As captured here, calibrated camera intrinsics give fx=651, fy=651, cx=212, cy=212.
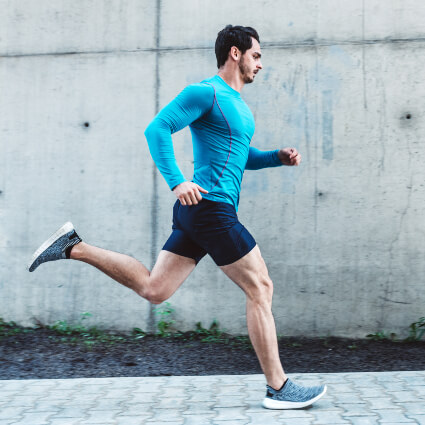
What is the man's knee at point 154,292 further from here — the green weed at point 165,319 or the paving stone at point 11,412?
the green weed at point 165,319

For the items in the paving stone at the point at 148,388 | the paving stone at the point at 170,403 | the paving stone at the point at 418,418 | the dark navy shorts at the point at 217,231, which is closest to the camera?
the paving stone at the point at 418,418

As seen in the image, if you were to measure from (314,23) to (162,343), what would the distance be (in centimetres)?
282

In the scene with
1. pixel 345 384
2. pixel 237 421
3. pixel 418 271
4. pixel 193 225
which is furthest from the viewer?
pixel 418 271

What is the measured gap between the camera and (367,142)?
515 centimetres

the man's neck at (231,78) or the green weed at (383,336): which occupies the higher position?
the man's neck at (231,78)

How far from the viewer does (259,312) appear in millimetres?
3355

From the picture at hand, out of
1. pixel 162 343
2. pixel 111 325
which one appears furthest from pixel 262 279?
pixel 111 325

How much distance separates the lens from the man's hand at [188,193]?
3.18m

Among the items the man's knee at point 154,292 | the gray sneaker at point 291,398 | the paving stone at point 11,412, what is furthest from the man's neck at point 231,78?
the paving stone at point 11,412

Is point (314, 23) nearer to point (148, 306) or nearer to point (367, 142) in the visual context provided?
point (367, 142)

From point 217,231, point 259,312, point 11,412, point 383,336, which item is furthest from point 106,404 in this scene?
point 383,336

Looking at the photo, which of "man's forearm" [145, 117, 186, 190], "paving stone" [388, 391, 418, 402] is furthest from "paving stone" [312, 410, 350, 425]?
"man's forearm" [145, 117, 186, 190]

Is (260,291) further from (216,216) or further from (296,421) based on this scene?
(296,421)

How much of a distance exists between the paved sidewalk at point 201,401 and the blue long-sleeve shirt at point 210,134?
1111 mm
